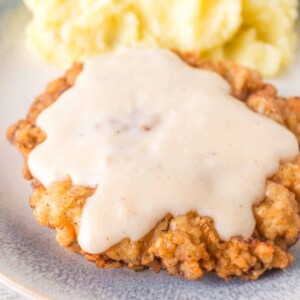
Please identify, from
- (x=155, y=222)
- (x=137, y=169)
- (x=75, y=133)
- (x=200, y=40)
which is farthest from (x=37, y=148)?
(x=200, y=40)

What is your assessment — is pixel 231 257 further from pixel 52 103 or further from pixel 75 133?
pixel 52 103

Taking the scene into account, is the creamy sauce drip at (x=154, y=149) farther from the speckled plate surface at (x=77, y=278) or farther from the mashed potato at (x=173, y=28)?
the mashed potato at (x=173, y=28)

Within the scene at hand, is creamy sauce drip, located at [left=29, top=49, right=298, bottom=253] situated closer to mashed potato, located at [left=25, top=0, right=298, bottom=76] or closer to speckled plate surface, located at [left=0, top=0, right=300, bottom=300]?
speckled plate surface, located at [left=0, top=0, right=300, bottom=300]

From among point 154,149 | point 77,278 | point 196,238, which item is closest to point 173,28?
point 154,149

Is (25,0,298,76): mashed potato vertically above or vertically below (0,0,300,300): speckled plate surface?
above

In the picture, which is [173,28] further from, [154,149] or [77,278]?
[77,278]

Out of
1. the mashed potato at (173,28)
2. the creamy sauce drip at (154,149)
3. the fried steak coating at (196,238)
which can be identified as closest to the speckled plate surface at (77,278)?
the fried steak coating at (196,238)

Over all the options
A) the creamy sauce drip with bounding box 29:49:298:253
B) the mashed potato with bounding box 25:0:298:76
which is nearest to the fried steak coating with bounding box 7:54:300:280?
the creamy sauce drip with bounding box 29:49:298:253
